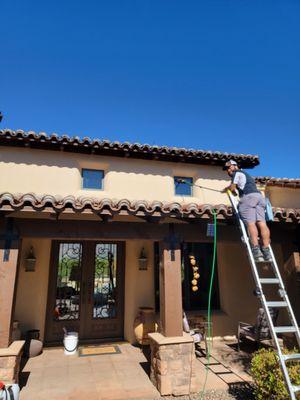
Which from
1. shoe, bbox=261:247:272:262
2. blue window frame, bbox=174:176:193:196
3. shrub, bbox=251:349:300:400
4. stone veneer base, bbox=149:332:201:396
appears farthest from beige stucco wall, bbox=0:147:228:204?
shrub, bbox=251:349:300:400

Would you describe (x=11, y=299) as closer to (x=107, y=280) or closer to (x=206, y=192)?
(x=107, y=280)

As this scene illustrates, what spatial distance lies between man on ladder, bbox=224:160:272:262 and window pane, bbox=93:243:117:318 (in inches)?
196

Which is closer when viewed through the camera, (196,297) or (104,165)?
(196,297)

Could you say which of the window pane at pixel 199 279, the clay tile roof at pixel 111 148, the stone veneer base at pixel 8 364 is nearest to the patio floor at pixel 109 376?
the stone veneer base at pixel 8 364

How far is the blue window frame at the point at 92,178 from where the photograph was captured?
31.2 ft

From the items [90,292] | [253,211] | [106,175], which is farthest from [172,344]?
[106,175]

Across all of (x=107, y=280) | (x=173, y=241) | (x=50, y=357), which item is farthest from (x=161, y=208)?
(x=50, y=357)

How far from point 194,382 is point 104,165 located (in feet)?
A: 22.0

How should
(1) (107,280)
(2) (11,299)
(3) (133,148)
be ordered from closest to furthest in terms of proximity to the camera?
(2) (11,299)
(1) (107,280)
(3) (133,148)

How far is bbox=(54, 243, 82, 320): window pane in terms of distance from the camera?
8.27m

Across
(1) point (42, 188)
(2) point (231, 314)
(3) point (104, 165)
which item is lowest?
(2) point (231, 314)

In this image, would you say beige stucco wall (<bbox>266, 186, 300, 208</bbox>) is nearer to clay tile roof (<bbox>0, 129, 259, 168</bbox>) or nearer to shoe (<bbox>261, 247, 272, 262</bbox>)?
clay tile roof (<bbox>0, 129, 259, 168</bbox>)

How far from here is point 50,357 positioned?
709 centimetres

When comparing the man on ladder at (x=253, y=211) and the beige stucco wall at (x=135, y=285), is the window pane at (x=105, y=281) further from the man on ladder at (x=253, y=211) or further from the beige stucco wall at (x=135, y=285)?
the man on ladder at (x=253, y=211)
